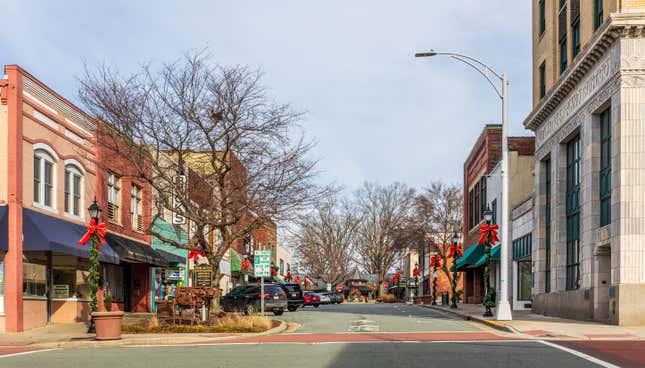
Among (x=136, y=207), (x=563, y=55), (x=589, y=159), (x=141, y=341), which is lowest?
(x=141, y=341)

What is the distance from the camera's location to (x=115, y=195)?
36312 millimetres

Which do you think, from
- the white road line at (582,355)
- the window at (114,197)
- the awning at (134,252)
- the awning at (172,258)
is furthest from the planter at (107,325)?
the awning at (172,258)

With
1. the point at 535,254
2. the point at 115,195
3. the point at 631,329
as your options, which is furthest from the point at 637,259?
the point at 115,195

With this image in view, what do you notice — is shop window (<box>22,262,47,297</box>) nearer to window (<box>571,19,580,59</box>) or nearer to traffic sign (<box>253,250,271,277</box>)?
traffic sign (<box>253,250,271,277</box>)

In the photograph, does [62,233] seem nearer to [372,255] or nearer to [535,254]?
[535,254]

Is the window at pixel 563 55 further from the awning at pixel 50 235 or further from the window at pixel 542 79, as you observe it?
the awning at pixel 50 235

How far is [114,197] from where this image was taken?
36125 mm

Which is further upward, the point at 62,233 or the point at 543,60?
the point at 543,60

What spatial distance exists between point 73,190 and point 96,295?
6661 millimetres

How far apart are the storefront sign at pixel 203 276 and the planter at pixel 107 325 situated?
7.83 m

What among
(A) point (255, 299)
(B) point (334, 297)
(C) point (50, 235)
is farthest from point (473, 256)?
(C) point (50, 235)

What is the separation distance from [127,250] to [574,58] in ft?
64.9

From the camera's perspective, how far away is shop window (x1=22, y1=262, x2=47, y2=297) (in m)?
26.2

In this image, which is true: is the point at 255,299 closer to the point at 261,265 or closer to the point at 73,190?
the point at 261,265
